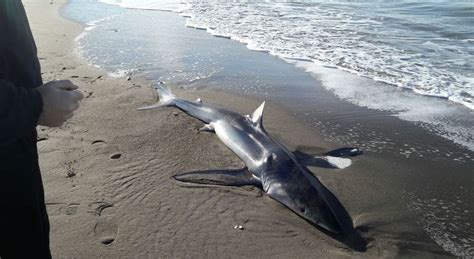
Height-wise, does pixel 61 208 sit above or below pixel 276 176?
below

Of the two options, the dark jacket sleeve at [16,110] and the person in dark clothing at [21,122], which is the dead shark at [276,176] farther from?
the dark jacket sleeve at [16,110]

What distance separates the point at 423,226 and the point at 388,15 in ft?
41.6

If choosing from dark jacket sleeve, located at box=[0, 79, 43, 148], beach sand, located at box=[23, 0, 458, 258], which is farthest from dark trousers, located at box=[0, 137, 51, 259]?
beach sand, located at box=[23, 0, 458, 258]

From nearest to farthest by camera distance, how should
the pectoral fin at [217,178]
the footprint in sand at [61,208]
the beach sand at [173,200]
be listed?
the beach sand at [173,200] → the footprint in sand at [61,208] → the pectoral fin at [217,178]

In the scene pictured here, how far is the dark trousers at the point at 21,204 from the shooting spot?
1983 millimetres

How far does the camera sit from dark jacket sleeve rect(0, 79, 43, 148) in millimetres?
1759

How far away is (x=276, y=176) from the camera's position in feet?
15.9

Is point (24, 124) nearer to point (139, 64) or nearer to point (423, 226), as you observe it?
point (423, 226)

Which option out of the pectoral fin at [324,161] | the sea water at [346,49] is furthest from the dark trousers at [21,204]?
the sea water at [346,49]

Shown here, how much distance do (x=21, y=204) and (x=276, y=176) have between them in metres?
3.15

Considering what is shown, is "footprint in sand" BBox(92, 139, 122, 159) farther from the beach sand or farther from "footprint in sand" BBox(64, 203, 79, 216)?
"footprint in sand" BBox(64, 203, 79, 216)

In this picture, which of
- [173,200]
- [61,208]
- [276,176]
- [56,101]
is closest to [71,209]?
[61,208]

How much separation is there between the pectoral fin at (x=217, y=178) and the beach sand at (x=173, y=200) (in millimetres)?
104

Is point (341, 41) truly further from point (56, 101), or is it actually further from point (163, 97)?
point (56, 101)
